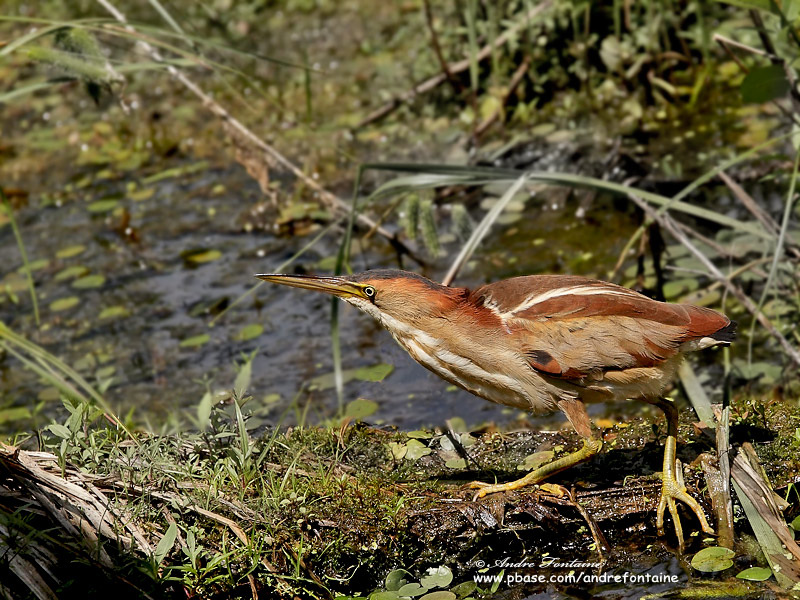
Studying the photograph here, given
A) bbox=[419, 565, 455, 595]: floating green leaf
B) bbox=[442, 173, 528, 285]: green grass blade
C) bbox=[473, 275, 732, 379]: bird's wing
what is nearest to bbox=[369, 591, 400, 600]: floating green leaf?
bbox=[419, 565, 455, 595]: floating green leaf

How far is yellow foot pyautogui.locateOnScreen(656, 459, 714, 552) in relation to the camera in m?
3.39

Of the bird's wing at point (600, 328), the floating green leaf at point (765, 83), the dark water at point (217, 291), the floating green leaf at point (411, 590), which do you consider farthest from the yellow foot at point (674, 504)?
the floating green leaf at point (765, 83)

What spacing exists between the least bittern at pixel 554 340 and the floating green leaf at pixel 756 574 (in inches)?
11.0

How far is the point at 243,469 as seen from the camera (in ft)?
11.5

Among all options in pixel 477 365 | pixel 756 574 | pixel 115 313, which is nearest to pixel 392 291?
pixel 477 365

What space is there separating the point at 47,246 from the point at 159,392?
2.12 meters

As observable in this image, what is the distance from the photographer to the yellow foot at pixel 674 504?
339 cm

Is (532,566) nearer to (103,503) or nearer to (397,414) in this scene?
(103,503)

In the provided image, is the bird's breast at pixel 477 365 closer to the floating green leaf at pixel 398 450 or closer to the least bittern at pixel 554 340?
the least bittern at pixel 554 340

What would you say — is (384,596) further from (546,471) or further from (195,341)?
(195,341)

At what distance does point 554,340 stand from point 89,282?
4.26 metres

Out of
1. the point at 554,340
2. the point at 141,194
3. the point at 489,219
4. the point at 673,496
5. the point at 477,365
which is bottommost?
the point at 141,194

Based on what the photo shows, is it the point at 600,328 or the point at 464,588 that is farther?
the point at 600,328

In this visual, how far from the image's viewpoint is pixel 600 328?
136 inches
